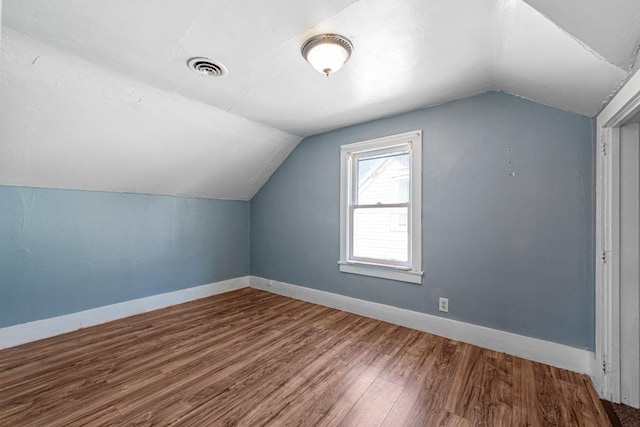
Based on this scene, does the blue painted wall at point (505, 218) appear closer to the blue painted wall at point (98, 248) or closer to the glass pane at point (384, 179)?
the glass pane at point (384, 179)

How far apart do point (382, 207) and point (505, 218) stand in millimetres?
1205

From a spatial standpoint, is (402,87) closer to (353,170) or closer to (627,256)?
(353,170)

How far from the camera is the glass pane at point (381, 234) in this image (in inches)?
118

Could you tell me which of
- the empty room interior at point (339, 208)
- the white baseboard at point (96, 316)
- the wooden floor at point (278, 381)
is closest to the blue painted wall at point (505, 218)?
the empty room interior at point (339, 208)

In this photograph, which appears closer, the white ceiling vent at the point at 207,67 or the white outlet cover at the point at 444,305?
the white ceiling vent at the point at 207,67

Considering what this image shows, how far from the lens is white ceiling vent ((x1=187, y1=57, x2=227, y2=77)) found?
1.92m

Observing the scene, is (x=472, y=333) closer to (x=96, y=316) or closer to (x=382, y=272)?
(x=382, y=272)

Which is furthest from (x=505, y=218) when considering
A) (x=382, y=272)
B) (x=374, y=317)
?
(x=374, y=317)

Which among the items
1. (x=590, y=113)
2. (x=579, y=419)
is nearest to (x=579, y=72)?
(x=590, y=113)

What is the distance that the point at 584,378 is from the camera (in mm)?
1977

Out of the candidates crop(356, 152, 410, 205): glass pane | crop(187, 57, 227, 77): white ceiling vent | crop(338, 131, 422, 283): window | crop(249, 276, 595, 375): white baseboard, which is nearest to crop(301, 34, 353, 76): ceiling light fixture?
crop(187, 57, 227, 77): white ceiling vent

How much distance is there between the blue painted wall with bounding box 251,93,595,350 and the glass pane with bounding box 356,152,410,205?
26 cm

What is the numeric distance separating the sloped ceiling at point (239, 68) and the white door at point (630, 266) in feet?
1.31

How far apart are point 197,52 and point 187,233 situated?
8.48 ft
